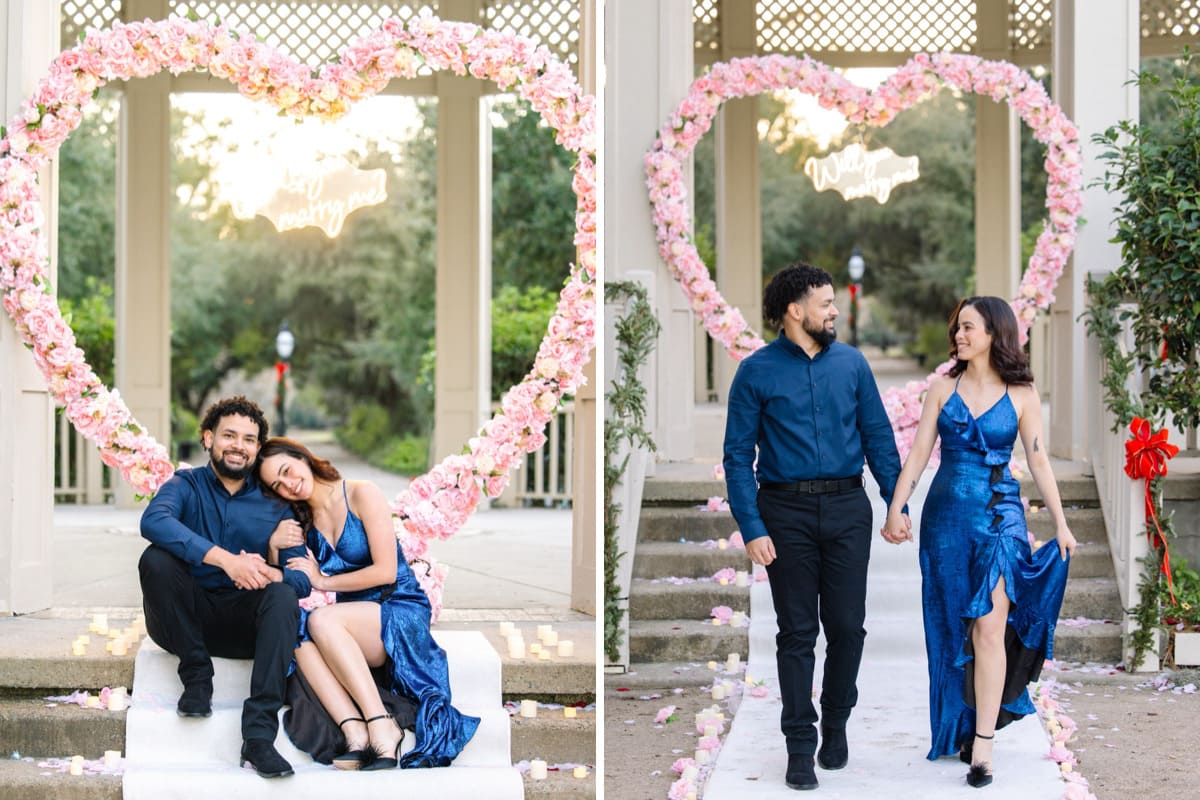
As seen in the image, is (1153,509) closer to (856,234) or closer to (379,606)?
(379,606)

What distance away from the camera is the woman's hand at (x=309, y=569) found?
442 centimetres

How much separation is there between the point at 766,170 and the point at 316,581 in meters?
20.9

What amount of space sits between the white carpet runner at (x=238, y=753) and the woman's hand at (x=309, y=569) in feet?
1.34

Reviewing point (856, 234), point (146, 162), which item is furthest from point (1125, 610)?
point (856, 234)

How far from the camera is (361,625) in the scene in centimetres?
445

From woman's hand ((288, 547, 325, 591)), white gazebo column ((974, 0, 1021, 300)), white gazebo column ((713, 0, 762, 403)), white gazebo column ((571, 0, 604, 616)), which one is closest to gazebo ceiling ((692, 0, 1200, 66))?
white gazebo column ((974, 0, 1021, 300))

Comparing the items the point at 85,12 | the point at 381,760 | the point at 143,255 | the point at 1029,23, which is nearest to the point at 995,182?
the point at 1029,23

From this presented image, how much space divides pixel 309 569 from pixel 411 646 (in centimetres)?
40

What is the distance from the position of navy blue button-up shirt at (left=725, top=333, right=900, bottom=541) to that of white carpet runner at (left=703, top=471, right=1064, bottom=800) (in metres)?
0.77

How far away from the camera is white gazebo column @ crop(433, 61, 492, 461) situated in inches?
408

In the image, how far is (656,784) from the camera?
4.42 m

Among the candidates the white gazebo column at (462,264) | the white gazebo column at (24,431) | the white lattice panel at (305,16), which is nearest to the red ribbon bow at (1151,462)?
the white gazebo column at (24,431)

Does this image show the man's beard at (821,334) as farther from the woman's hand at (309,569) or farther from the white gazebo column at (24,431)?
the white gazebo column at (24,431)

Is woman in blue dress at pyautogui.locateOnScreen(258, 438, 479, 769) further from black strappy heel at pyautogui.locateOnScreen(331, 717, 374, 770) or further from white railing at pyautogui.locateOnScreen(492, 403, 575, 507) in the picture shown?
white railing at pyautogui.locateOnScreen(492, 403, 575, 507)
